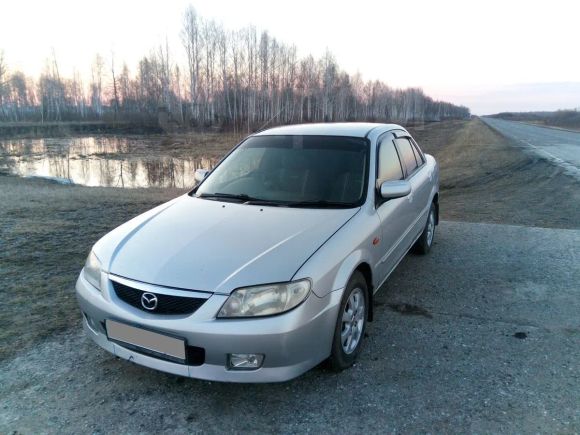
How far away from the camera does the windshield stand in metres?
3.57

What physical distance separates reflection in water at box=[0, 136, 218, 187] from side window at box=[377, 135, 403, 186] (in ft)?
36.0

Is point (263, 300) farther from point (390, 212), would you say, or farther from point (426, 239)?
point (426, 239)

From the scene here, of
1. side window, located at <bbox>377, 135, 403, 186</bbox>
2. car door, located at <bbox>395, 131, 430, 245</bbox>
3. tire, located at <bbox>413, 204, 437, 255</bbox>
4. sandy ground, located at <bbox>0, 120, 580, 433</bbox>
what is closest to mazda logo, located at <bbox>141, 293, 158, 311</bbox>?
sandy ground, located at <bbox>0, 120, 580, 433</bbox>

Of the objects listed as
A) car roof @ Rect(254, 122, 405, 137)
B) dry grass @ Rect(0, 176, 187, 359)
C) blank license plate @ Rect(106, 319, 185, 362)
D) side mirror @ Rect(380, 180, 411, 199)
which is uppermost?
car roof @ Rect(254, 122, 405, 137)

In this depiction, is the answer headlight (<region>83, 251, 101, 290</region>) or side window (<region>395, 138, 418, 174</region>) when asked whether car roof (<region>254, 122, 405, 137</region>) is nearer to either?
side window (<region>395, 138, 418, 174</region>)

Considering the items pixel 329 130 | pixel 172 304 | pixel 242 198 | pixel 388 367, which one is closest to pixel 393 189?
pixel 329 130

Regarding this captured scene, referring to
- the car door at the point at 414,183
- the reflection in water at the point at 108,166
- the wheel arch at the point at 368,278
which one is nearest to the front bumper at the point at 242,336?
the wheel arch at the point at 368,278

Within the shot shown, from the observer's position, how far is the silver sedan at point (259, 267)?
243cm

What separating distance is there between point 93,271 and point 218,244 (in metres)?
0.91

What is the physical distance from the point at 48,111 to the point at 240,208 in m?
82.3

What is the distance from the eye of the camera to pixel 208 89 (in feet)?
179

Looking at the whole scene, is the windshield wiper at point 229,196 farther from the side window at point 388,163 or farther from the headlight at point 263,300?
the headlight at point 263,300

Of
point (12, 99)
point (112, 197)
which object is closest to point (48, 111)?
point (12, 99)

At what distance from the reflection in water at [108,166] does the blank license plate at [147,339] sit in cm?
1217
